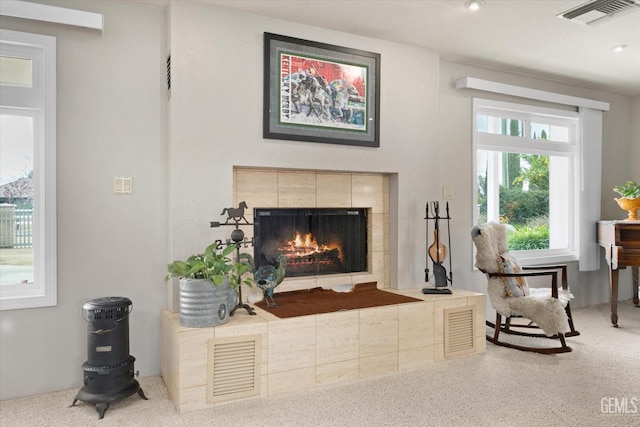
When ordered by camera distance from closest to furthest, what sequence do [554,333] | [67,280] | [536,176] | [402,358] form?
[67,280] < [402,358] < [554,333] < [536,176]

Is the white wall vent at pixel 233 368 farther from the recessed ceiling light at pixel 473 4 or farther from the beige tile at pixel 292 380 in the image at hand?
the recessed ceiling light at pixel 473 4

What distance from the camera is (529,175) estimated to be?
16.4ft

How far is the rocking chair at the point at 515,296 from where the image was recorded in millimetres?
3518

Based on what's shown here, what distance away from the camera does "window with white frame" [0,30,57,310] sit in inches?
→ 112

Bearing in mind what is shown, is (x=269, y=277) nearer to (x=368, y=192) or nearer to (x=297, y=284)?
(x=297, y=284)

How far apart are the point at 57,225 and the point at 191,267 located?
0.93 metres

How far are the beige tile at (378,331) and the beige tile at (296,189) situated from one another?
104 centimetres

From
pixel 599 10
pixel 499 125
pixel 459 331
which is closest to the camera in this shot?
pixel 599 10

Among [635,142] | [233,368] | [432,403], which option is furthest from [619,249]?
[233,368]

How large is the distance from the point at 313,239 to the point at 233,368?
137 cm

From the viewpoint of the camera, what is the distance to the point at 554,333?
137 inches

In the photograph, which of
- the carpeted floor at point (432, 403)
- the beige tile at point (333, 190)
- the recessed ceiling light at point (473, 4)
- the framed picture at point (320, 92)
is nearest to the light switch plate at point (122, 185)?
the framed picture at point (320, 92)

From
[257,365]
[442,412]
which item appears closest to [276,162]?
[257,365]

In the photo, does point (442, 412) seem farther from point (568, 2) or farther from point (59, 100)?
point (59, 100)
